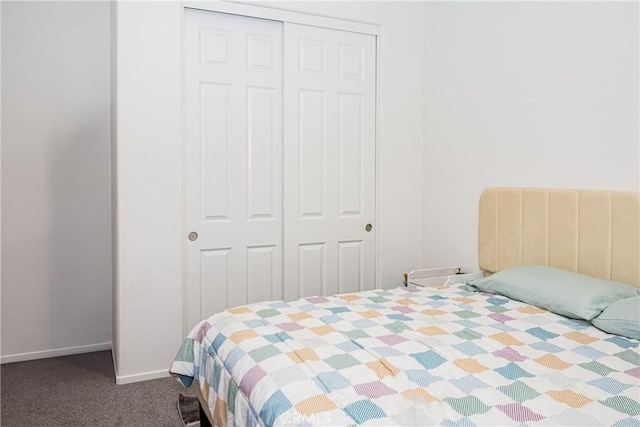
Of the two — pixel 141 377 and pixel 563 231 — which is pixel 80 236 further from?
pixel 563 231

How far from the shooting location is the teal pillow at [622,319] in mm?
1920

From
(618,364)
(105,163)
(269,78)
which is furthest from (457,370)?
(105,163)

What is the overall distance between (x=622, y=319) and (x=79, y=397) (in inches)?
106

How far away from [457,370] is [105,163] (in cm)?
289

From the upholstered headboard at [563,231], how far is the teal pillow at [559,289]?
132 millimetres

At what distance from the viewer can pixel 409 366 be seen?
1.62 meters

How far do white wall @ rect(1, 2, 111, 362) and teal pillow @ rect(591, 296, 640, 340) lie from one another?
3.07 metres

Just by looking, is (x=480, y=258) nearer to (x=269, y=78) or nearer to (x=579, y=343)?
(x=579, y=343)

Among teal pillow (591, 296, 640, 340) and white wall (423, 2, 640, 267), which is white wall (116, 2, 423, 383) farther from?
teal pillow (591, 296, 640, 340)

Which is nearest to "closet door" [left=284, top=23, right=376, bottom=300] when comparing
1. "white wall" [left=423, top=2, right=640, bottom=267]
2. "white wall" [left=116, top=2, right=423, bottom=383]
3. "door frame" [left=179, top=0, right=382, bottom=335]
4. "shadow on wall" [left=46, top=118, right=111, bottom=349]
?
"door frame" [left=179, top=0, right=382, bottom=335]

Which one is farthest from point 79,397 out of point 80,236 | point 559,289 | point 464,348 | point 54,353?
point 559,289

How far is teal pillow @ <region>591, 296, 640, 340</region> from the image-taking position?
1.92 metres

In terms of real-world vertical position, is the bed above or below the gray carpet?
above

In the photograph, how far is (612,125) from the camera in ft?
7.89
